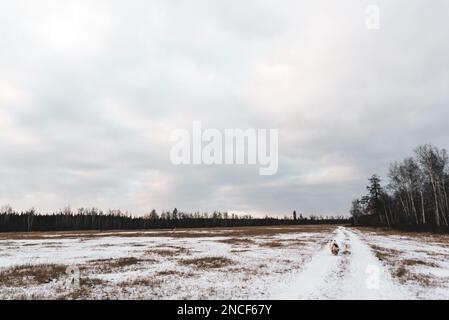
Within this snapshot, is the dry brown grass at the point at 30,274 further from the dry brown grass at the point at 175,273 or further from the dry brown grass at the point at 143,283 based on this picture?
the dry brown grass at the point at 175,273

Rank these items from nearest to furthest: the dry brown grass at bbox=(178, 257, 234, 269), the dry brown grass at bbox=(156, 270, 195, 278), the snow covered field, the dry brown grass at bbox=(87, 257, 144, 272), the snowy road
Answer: the snowy road
the snow covered field
the dry brown grass at bbox=(156, 270, 195, 278)
the dry brown grass at bbox=(87, 257, 144, 272)
the dry brown grass at bbox=(178, 257, 234, 269)

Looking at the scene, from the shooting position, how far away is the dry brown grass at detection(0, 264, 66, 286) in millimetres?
15945

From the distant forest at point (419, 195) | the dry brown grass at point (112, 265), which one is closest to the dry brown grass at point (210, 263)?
the dry brown grass at point (112, 265)

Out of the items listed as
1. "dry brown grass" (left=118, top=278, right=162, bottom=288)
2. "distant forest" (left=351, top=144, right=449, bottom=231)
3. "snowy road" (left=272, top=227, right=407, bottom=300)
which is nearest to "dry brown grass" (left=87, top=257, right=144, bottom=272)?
"dry brown grass" (left=118, top=278, right=162, bottom=288)

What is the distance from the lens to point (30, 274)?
59.1ft

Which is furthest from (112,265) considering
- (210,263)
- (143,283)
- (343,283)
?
(343,283)

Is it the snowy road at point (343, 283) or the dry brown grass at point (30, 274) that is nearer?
the snowy road at point (343, 283)

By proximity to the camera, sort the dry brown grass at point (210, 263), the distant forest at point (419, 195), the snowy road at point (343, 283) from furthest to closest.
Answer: the distant forest at point (419, 195)
the dry brown grass at point (210, 263)
the snowy road at point (343, 283)

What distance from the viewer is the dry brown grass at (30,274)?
52.3 feet

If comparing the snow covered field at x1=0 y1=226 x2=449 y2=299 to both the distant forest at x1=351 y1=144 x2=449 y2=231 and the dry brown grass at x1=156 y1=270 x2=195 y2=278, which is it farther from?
the distant forest at x1=351 y1=144 x2=449 y2=231

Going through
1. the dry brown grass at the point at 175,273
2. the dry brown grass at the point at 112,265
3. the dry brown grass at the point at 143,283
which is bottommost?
the dry brown grass at the point at 143,283

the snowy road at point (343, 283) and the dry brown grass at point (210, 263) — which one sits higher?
the dry brown grass at point (210, 263)
